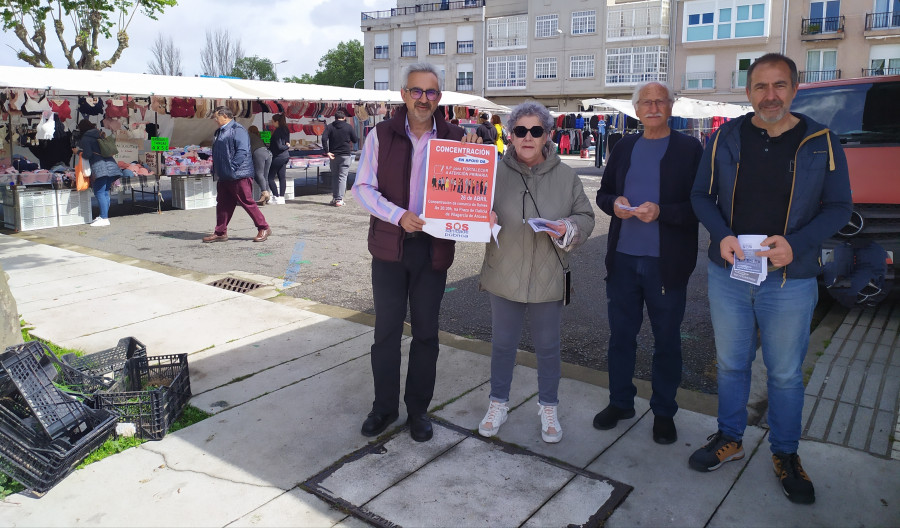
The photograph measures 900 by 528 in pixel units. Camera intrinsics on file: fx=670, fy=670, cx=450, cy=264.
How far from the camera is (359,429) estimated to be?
3.84 meters

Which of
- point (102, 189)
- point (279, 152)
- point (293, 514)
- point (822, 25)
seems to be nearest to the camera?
point (293, 514)

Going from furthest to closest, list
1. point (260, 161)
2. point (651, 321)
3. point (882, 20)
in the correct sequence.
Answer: point (882, 20)
point (260, 161)
point (651, 321)

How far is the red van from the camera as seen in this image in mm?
5621

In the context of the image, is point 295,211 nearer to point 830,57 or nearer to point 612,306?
point 612,306

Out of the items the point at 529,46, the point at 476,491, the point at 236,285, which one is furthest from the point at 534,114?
the point at 529,46

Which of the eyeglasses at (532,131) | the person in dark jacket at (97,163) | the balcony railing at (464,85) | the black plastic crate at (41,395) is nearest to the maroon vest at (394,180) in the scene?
the eyeglasses at (532,131)

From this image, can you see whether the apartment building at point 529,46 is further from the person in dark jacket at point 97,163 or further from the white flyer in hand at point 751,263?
the white flyer in hand at point 751,263

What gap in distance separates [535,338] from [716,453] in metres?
1.07

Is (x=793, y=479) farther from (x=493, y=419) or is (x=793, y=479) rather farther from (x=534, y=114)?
(x=534, y=114)

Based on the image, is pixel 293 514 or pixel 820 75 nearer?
pixel 293 514

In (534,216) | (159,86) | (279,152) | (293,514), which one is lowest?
(293,514)

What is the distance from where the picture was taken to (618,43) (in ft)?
144

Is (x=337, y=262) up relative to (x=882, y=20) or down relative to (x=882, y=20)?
down

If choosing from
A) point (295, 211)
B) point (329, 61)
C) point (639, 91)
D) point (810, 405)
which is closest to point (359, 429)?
point (639, 91)
